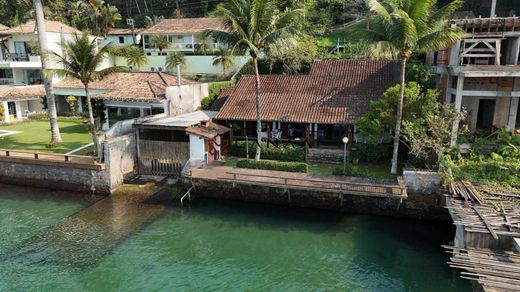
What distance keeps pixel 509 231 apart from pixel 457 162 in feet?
22.3

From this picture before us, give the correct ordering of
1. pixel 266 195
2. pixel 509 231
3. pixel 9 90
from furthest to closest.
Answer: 1. pixel 9 90
2. pixel 266 195
3. pixel 509 231

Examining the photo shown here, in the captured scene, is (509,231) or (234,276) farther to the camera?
(234,276)

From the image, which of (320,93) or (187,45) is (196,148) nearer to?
(320,93)

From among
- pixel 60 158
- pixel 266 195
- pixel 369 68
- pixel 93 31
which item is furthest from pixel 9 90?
pixel 369 68

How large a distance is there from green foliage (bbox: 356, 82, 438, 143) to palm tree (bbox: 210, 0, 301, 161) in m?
6.60

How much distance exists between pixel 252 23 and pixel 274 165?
783 centimetres

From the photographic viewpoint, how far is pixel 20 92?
3697 cm

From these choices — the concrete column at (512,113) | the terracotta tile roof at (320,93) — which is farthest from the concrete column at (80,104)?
the concrete column at (512,113)

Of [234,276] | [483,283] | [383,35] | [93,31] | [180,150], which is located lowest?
[234,276]

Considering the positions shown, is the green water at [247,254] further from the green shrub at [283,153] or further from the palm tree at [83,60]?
the palm tree at [83,60]

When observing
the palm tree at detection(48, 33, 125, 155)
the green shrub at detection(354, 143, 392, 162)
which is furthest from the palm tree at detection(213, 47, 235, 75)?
the green shrub at detection(354, 143, 392, 162)

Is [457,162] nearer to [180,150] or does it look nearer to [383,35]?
[383,35]

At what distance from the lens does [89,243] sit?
17250 millimetres

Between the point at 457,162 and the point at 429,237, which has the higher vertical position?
the point at 457,162
